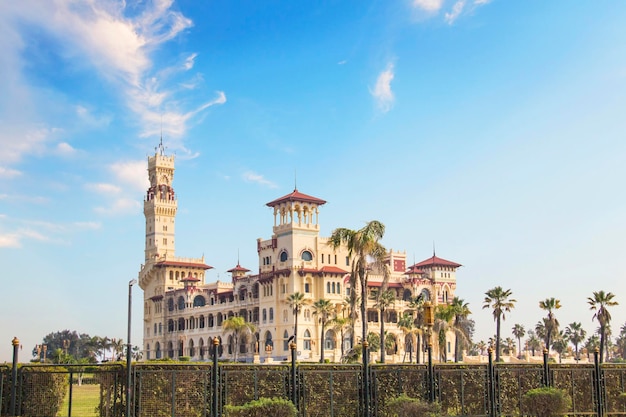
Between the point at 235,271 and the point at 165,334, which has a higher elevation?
the point at 235,271

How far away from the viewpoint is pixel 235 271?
12356cm

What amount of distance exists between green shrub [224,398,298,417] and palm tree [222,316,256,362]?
71519 mm

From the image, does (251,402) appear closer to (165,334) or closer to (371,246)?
(371,246)

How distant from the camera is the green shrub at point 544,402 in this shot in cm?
3194

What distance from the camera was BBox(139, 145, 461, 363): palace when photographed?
325 ft

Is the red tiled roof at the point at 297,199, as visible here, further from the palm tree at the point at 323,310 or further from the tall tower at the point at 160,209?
the tall tower at the point at 160,209

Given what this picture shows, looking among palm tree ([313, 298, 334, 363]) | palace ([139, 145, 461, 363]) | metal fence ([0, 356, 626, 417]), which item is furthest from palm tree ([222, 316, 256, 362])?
metal fence ([0, 356, 626, 417])

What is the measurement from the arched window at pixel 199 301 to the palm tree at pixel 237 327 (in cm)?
1612

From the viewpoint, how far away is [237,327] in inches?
3903

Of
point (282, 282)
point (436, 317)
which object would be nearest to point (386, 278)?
point (436, 317)

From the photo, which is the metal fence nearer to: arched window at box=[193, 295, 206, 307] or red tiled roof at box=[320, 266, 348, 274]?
red tiled roof at box=[320, 266, 348, 274]

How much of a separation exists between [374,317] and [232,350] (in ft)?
67.2

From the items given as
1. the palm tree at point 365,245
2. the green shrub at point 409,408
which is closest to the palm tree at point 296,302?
the palm tree at point 365,245

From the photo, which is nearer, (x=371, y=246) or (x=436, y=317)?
(x=371, y=246)
